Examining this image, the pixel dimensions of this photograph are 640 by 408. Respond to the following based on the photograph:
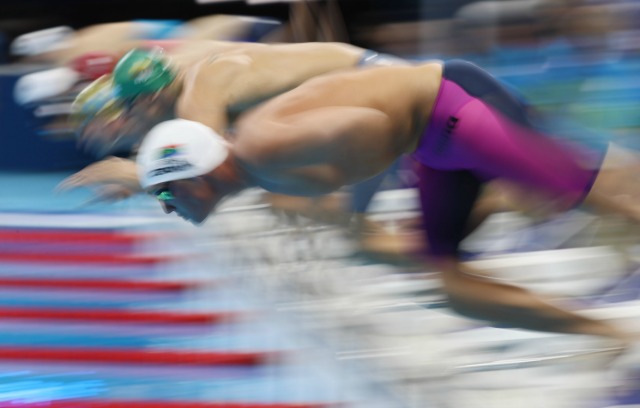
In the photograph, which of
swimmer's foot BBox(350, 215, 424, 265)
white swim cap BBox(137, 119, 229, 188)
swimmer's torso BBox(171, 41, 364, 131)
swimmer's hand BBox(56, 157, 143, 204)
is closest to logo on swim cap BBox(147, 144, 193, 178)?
white swim cap BBox(137, 119, 229, 188)

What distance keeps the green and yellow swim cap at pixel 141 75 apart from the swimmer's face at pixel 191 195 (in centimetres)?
77

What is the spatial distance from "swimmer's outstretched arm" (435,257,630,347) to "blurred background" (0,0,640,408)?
15cm

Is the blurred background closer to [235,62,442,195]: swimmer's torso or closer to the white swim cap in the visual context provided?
[235,62,442,195]: swimmer's torso

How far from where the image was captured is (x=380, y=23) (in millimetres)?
8703

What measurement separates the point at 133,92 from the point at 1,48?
651 cm

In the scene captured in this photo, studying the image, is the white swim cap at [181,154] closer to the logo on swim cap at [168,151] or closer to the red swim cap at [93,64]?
the logo on swim cap at [168,151]

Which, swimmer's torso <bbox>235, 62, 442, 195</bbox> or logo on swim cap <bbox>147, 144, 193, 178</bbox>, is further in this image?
logo on swim cap <bbox>147, 144, 193, 178</bbox>

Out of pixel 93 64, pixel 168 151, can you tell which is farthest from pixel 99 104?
pixel 93 64

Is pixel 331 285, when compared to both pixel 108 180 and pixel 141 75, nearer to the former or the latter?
pixel 141 75

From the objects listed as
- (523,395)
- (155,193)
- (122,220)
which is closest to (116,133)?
(155,193)

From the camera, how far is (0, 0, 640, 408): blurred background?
3680mm

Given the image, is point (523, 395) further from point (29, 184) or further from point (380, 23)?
point (29, 184)

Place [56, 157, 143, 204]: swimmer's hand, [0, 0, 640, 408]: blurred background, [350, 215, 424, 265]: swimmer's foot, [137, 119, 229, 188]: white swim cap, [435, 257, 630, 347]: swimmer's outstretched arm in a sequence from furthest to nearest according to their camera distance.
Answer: [350, 215, 424, 265]: swimmer's foot, [0, 0, 640, 408]: blurred background, [56, 157, 143, 204]: swimmer's hand, [435, 257, 630, 347]: swimmer's outstretched arm, [137, 119, 229, 188]: white swim cap

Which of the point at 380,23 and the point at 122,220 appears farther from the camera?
the point at 380,23
